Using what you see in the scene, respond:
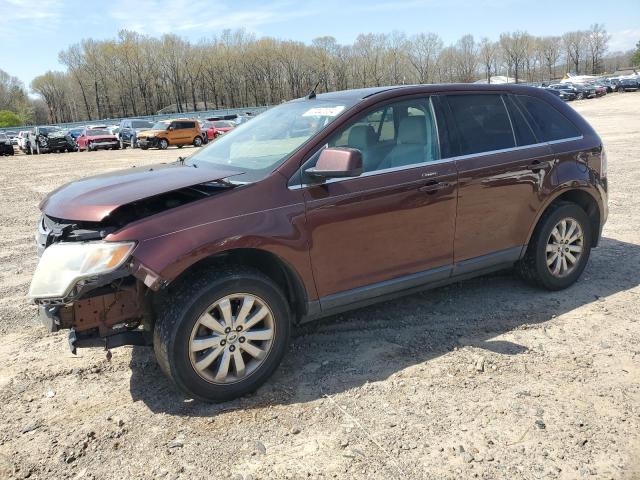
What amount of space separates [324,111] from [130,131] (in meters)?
33.6

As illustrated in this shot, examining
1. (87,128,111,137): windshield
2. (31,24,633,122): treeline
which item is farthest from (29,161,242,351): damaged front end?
(31,24,633,122): treeline

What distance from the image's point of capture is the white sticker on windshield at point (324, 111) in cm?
379

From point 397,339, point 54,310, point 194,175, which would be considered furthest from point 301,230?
point 54,310

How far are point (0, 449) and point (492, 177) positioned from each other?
3795 mm

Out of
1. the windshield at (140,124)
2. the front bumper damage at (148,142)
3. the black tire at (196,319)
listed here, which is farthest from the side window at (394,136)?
the windshield at (140,124)

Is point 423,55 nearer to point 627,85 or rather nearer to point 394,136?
point 627,85

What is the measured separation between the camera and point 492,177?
13.9 ft

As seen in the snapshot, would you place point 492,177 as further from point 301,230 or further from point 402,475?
point 402,475

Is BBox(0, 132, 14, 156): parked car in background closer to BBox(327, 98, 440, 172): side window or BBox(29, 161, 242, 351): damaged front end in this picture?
BBox(29, 161, 242, 351): damaged front end

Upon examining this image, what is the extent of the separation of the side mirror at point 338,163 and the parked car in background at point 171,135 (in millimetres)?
28713

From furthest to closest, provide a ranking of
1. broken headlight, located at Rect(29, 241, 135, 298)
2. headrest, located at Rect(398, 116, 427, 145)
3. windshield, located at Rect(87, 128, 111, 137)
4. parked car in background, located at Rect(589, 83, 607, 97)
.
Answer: parked car in background, located at Rect(589, 83, 607, 97) < windshield, located at Rect(87, 128, 111, 137) < headrest, located at Rect(398, 116, 427, 145) < broken headlight, located at Rect(29, 241, 135, 298)

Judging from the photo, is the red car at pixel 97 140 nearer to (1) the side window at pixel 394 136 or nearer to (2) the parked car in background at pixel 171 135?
(2) the parked car in background at pixel 171 135

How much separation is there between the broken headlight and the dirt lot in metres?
0.87

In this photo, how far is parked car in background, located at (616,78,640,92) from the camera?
6493 centimetres
